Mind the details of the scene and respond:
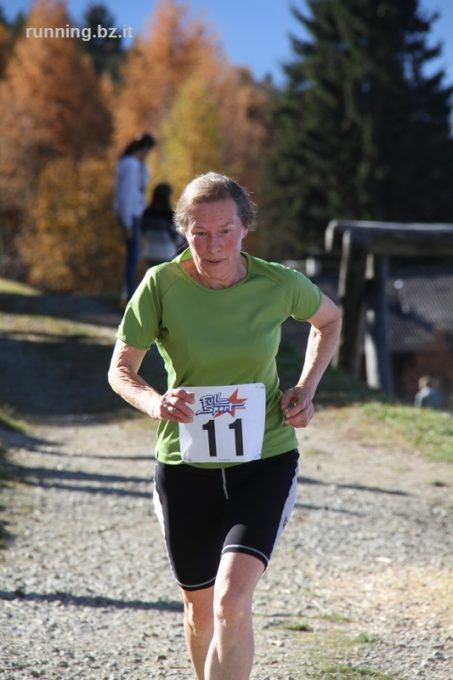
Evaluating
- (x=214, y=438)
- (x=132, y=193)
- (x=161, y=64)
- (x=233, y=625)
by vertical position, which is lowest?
(x=233, y=625)

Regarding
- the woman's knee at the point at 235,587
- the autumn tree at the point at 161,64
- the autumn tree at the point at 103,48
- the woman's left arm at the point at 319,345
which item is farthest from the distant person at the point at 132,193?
the autumn tree at the point at 103,48

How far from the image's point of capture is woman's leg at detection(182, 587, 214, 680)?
3.94 m

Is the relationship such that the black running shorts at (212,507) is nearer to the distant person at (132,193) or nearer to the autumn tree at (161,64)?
the distant person at (132,193)

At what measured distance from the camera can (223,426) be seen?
3777 millimetres

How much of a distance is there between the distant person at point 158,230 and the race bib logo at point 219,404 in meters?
9.51

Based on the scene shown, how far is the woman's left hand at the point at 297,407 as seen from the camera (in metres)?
3.82

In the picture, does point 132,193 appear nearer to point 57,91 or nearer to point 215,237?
point 215,237

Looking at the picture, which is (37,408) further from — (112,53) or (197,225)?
(112,53)

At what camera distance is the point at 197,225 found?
12.3ft

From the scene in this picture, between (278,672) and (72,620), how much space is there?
4.23 ft

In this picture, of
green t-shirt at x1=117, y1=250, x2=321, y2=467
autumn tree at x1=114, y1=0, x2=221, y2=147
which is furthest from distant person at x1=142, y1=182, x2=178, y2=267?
autumn tree at x1=114, y1=0, x2=221, y2=147

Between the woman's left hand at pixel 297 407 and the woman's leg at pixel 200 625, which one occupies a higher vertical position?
the woman's left hand at pixel 297 407

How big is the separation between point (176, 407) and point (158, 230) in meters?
9.99

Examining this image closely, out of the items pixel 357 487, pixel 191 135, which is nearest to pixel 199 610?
pixel 357 487
